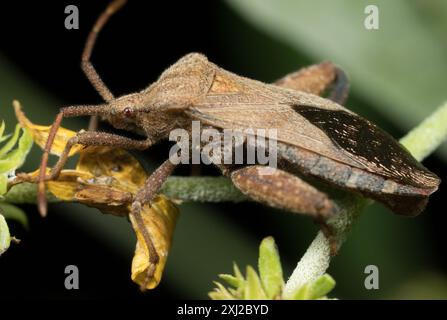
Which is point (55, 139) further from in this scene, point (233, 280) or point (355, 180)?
point (355, 180)

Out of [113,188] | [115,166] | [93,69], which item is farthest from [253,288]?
[93,69]

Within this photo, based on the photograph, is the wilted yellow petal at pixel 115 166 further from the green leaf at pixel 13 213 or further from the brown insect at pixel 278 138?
the green leaf at pixel 13 213

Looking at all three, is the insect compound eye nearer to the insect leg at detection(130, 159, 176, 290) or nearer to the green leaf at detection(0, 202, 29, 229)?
the insect leg at detection(130, 159, 176, 290)

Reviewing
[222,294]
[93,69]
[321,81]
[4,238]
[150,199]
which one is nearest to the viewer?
[222,294]

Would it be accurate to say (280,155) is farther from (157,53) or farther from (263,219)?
(157,53)

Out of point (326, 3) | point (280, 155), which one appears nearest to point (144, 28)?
point (326, 3)

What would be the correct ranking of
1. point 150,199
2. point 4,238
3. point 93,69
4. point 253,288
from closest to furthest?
1. point 253,288
2. point 4,238
3. point 150,199
4. point 93,69
